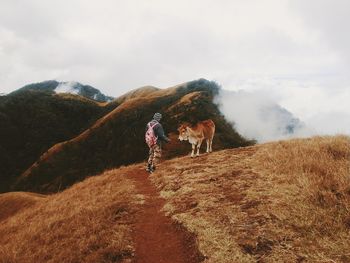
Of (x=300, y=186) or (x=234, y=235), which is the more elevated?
(x=300, y=186)

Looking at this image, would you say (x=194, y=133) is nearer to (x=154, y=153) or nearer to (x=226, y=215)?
(x=154, y=153)

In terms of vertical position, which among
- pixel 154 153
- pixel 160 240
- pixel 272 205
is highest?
pixel 154 153

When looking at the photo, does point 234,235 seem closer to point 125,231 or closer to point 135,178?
point 125,231

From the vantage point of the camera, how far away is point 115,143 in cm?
14350

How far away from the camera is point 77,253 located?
1095 cm

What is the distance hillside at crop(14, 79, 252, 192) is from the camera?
126 m

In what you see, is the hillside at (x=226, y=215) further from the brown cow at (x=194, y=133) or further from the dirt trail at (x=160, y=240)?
the brown cow at (x=194, y=133)

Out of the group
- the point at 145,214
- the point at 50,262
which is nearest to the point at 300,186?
the point at 145,214

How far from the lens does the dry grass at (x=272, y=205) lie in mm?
9023

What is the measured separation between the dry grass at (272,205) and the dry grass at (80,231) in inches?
67.0

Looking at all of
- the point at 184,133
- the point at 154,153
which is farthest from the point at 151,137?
the point at 184,133

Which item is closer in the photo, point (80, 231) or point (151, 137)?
point (80, 231)

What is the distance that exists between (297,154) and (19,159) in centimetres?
17449

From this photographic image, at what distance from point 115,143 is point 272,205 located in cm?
13464
